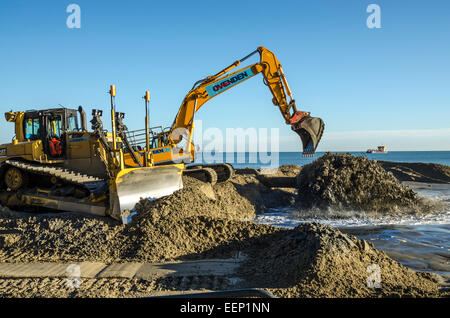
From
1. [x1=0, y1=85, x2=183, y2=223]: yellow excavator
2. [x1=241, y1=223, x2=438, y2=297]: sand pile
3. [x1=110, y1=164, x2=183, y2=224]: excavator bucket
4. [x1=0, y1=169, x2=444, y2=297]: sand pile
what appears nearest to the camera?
[x1=241, y1=223, x2=438, y2=297]: sand pile

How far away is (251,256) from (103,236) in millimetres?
2705

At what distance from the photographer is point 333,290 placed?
415 centimetres

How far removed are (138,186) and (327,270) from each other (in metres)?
4.55

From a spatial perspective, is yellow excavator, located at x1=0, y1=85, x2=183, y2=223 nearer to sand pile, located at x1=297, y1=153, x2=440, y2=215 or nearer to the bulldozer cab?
the bulldozer cab

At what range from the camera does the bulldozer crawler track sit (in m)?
8.50

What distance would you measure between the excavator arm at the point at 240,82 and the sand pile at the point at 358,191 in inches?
49.6

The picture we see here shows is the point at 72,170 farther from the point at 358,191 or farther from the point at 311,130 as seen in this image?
the point at 358,191

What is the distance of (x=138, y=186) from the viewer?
7.74 m

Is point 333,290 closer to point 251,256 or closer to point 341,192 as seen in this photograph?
point 251,256

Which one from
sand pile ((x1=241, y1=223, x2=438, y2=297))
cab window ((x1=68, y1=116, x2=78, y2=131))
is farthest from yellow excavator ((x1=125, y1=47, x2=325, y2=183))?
sand pile ((x1=241, y1=223, x2=438, y2=297))

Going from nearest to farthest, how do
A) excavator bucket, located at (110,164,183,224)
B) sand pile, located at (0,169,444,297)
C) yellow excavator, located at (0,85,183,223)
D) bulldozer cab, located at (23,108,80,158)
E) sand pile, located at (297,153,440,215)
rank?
sand pile, located at (0,169,444,297)
excavator bucket, located at (110,164,183,224)
yellow excavator, located at (0,85,183,223)
bulldozer cab, located at (23,108,80,158)
sand pile, located at (297,153,440,215)

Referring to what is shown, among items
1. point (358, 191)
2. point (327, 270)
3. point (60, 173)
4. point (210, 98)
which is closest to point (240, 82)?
point (210, 98)

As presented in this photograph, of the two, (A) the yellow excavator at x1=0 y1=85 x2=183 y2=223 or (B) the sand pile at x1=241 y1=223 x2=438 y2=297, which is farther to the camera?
(A) the yellow excavator at x1=0 y1=85 x2=183 y2=223
